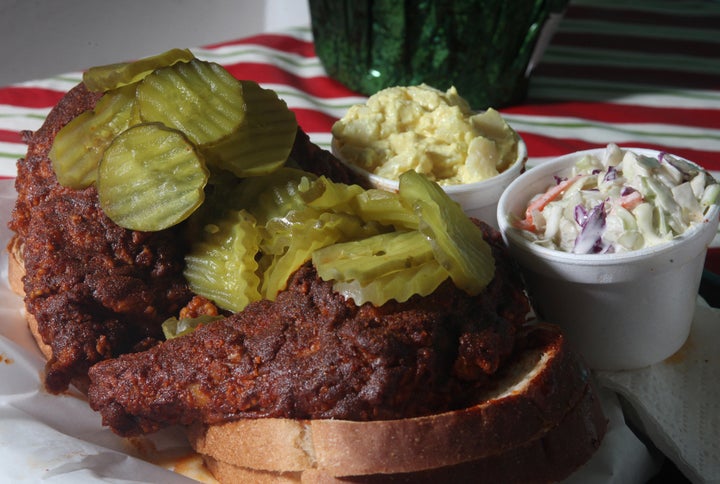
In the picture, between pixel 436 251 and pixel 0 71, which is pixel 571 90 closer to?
pixel 436 251

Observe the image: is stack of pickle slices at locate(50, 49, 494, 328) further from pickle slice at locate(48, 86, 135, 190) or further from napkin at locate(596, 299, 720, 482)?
napkin at locate(596, 299, 720, 482)

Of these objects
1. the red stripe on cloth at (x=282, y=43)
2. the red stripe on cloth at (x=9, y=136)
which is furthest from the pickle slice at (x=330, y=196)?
the red stripe on cloth at (x=282, y=43)

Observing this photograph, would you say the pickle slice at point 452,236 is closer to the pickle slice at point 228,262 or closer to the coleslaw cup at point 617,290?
the coleslaw cup at point 617,290

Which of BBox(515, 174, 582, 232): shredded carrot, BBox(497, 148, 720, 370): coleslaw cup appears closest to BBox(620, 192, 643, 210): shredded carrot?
BBox(497, 148, 720, 370): coleslaw cup

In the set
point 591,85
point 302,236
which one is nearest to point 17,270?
point 302,236

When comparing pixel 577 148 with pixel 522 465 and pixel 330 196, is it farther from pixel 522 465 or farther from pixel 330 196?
pixel 522 465

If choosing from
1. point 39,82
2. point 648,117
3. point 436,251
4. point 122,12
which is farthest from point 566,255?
point 122,12
